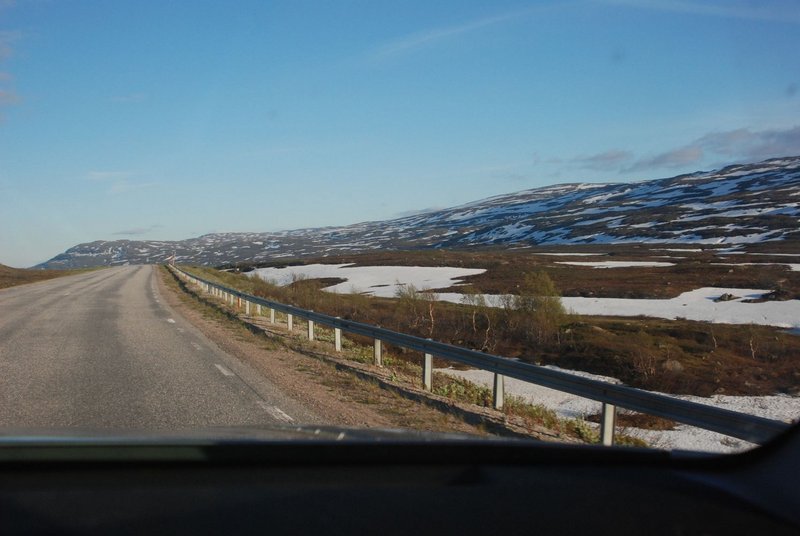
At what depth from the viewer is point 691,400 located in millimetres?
11742

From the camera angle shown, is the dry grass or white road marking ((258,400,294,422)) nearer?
white road marking ((258,400,294,422))

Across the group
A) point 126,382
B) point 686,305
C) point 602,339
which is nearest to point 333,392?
point 126,382

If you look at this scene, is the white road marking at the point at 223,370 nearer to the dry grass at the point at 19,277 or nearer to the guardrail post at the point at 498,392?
the guardrail post at the point at 498,392

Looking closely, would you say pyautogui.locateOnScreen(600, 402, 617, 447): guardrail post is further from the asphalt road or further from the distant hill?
the distant hill

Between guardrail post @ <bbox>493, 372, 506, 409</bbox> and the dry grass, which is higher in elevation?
guardrail post @ <bbox>493, 372, 506, 409</bbox>

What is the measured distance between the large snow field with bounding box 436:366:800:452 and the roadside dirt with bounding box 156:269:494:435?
→ 2.53 meters

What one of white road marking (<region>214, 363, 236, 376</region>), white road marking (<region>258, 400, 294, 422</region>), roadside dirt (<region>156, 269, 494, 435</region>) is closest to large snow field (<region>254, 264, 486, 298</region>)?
roadside dirt (<region>156, 269, 494, 435</region>)

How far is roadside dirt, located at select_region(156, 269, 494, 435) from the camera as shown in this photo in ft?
24.2

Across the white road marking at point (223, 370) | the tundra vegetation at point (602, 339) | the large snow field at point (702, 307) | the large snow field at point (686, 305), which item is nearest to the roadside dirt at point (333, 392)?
the white road marking at point (223, 370)

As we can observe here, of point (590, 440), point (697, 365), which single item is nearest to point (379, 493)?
point (590, 440)

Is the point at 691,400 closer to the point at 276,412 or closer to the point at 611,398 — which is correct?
the point at 611,398

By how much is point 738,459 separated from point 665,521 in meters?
1.01

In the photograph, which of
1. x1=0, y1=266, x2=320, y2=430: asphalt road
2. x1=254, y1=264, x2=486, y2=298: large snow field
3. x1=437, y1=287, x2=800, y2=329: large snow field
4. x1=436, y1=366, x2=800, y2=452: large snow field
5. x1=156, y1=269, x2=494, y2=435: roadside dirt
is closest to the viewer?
x1=0, y1=266, x2=320, y2=430: asphalt road

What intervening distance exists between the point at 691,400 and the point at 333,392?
671 centimetres
